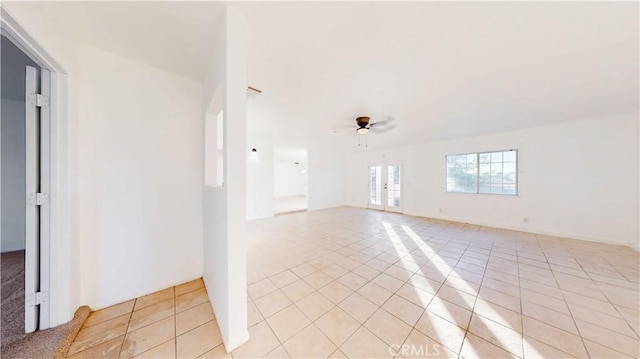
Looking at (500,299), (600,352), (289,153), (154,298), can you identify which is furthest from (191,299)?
(289,153)

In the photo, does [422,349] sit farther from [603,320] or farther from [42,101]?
[42,101]

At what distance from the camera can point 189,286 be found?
7.17 feet

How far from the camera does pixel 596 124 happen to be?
368cm

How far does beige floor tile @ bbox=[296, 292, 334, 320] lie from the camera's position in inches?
69.6

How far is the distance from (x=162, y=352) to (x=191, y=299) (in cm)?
64

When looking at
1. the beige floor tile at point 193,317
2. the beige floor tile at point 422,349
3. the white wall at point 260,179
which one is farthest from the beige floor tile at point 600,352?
the white wall at point 260,179

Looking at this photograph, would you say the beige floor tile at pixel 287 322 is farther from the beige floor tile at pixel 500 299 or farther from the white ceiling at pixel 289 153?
the white ceiling at pixel 289 153

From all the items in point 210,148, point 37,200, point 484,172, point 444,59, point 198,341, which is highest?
point 444,59

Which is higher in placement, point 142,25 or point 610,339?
point 142,25

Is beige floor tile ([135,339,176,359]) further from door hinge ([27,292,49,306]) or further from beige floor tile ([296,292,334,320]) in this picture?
beige floor tile ([296,292,334,320])

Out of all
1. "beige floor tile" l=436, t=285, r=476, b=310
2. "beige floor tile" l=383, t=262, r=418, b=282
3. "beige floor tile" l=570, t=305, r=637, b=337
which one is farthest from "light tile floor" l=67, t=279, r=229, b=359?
"beige floor tile" l=570, t=305, r=637, b=337

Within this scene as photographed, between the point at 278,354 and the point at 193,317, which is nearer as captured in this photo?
the point at 278,354

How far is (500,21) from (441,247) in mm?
3258

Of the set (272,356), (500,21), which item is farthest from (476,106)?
(272,356)
